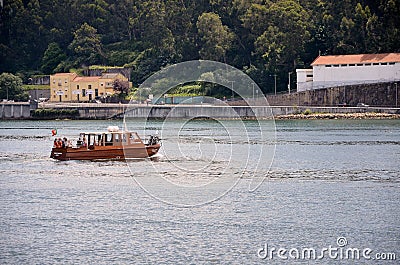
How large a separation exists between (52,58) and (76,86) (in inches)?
559

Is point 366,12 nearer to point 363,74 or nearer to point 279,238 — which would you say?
point 363,74

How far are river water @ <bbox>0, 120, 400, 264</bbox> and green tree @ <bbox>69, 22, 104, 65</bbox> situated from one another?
95965mm

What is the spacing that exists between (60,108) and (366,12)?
4498 centimetres

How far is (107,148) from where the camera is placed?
202 feet

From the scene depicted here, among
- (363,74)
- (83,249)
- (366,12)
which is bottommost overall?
(83,249)

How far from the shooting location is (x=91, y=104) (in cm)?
14012

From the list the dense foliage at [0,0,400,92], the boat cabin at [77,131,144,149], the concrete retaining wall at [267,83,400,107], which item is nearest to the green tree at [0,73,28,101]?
the dense foliage at [0,0,400,92]

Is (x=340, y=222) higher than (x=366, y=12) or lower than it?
lower

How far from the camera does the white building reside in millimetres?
122812

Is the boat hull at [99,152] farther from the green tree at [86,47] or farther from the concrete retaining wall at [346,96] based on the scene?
the green tree at [86,47]

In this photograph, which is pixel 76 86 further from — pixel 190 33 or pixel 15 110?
pixel 190 33

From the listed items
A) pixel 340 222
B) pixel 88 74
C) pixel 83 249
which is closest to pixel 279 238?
pixel 340 222

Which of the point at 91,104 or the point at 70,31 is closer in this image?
the point at 91,104

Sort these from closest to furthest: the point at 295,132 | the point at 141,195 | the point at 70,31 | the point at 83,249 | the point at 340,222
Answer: the point at 83,249 < the point at 340,222 < the point at 141,195 < the point at 295,132 < the point at 70,31
